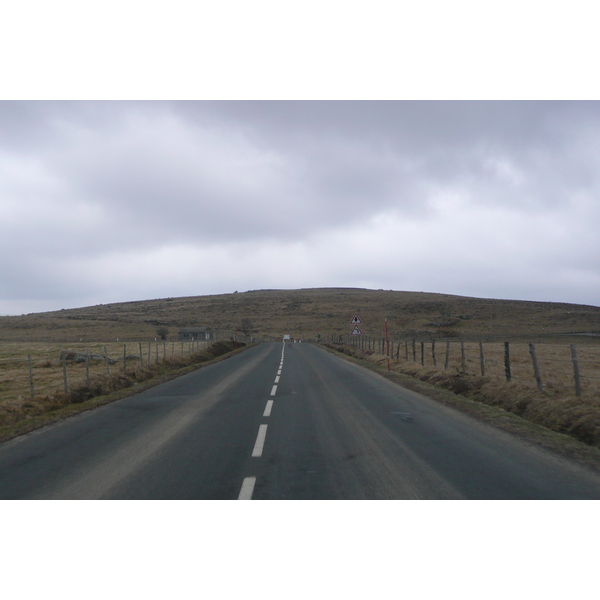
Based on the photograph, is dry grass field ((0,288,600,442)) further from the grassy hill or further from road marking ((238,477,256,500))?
road marking ((238,477,256,500))

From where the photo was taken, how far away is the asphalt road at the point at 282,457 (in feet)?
16.7

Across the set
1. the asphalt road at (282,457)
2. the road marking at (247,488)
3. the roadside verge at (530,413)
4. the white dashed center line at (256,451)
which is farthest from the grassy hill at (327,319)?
the road marking at (247,488)

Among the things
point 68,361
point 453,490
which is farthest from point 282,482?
point 68,361

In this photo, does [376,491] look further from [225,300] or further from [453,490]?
[225,300]

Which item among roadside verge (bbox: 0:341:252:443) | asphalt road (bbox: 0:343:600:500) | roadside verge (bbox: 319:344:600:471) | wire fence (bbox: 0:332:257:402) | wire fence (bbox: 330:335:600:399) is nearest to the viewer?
asphalt road (bbox: 0:343:600:500)

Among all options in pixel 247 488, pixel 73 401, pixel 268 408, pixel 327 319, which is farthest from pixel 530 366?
pixel 327 319

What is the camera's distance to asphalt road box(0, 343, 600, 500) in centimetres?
509

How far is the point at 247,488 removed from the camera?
16.7 ft

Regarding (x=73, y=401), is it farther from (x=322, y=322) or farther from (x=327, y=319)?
(x=327, y=319)

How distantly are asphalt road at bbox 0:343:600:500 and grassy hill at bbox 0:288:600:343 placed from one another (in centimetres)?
5290

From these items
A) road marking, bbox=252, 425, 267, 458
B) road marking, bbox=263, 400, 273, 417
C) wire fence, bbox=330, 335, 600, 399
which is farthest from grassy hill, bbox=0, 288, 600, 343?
road marking, bbox=252, 425, 267, 458

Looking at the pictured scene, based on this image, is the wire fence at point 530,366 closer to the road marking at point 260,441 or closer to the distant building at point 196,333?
the road marking at point 260,441

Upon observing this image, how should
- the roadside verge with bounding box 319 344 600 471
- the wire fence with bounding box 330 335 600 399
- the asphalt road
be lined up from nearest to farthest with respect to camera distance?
the asphalt road < the roadside verge with bounding box 319 344 600 471 < the wire fence with bounding box 330 335 600 399

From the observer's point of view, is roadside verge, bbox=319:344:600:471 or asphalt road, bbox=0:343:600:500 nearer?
asphalt road, bbox=0:343:600:500
